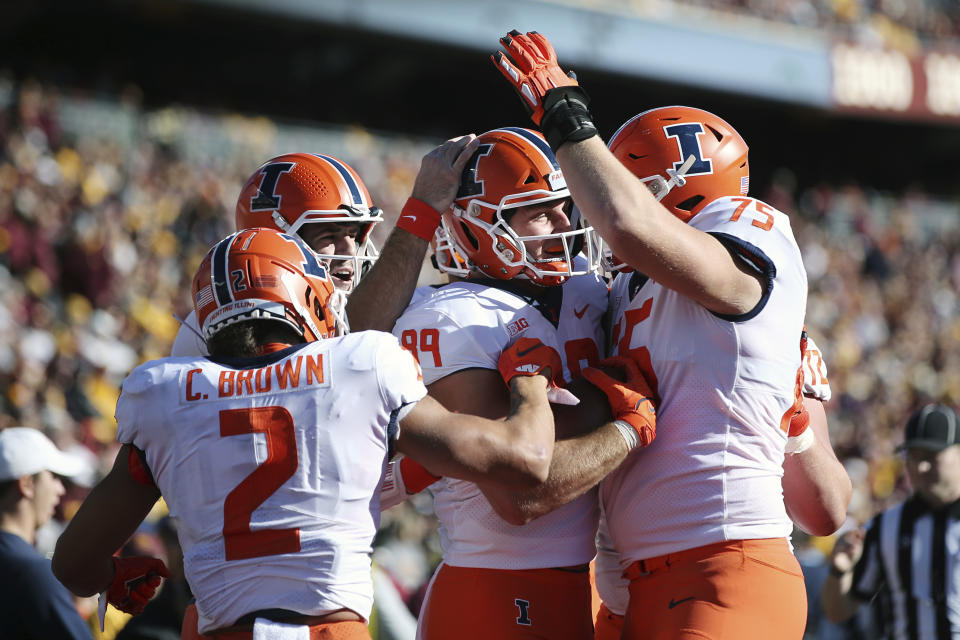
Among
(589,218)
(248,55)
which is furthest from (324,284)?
(248,55)

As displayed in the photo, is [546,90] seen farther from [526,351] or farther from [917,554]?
[917,554]

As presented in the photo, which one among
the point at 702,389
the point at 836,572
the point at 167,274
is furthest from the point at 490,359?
the point at 167,274

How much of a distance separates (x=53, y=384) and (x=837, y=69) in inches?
679

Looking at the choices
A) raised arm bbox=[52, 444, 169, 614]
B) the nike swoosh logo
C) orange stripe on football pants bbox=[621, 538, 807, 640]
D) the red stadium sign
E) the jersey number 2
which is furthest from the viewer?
the red stadium sign

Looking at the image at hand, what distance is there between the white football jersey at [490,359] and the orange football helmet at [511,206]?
0.34 ft

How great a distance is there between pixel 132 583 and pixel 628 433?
127 centimetres

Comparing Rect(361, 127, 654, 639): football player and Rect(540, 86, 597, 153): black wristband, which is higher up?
Rect(540, 86, 597, 153): black wristband

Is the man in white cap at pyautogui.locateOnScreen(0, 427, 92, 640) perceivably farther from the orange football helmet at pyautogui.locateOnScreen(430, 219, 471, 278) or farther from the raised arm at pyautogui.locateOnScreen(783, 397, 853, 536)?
the raised arm at pyautogui.locateOnScreen(783, 397, 853, 536)

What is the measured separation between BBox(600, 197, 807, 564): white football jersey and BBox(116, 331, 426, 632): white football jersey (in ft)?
2.29

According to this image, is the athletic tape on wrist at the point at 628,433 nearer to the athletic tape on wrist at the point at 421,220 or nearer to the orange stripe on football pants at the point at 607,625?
the orange stripe on football pants at the point at 607,625

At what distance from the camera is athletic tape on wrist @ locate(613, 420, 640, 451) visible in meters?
2.72

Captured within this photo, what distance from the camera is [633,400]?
2748 millimetres

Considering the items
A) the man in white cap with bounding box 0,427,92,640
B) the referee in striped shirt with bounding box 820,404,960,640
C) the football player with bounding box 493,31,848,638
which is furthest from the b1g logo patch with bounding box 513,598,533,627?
the referee in striped shirt with bounding box 820,404,960,640

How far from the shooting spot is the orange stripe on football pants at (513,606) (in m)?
2.89
